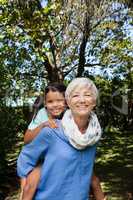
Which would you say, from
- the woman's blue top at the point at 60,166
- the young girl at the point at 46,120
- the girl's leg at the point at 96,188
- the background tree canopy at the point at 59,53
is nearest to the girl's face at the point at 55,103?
the young girl at the point at 46,120

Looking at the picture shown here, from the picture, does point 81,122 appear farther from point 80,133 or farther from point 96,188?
point 96,188

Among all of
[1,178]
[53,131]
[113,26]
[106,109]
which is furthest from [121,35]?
[53,131]

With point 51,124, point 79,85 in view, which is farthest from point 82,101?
point 51,124

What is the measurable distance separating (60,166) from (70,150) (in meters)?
0.10

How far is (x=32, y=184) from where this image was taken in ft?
8.05

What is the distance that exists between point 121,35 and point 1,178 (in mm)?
9924

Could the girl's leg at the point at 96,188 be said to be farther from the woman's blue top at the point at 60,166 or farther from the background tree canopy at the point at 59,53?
the background tree canopy at the point at 59,53

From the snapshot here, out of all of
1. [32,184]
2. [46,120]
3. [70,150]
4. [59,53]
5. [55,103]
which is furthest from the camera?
[59,53]

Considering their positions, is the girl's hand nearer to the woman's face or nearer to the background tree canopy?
the woman's face

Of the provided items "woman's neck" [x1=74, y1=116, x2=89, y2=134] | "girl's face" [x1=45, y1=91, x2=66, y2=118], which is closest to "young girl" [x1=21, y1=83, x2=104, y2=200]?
"girl's face" [x1=45, y1=91, x2=66, y2=118]

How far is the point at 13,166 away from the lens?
12141mm

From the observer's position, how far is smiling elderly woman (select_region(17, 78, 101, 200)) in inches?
92.5

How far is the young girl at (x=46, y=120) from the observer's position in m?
2.45

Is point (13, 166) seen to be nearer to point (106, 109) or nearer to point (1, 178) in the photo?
point (1, 178)
